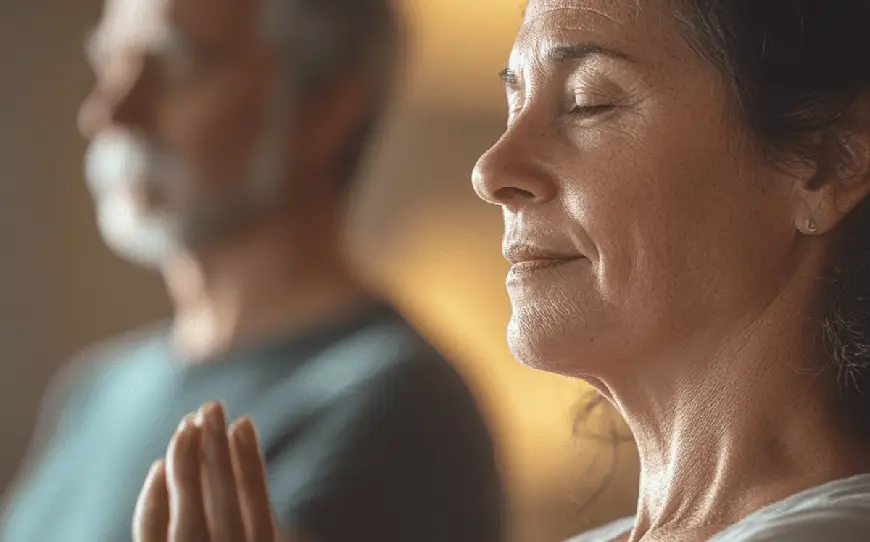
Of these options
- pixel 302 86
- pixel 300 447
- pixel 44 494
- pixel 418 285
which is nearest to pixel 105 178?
pixel 302 86

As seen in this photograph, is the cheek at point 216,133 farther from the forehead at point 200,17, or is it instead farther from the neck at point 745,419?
the neck at point 745,419

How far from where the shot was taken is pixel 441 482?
4.07ft

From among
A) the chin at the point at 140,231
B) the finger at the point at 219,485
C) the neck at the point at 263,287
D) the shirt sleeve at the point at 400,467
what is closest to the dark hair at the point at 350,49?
the neck at the point at 263,287

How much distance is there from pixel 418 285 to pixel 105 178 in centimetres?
73

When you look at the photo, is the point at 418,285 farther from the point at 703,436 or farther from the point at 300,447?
the point at 703,436

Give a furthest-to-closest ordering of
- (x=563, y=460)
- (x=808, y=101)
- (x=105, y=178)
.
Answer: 1. (x=563, y=460)
2. (x=105, y=178)
3. (x=808, y=101)

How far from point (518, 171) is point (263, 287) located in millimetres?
813

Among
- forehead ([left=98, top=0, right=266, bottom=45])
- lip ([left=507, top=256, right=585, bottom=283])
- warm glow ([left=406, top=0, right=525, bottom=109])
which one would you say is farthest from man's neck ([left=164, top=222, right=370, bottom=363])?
warm glow ([left=406, top=0, right=525, bottom=109])

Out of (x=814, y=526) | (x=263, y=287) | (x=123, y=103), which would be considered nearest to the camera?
(x=814, y=526)

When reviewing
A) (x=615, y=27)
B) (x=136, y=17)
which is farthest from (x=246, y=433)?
(x=136, y=17)

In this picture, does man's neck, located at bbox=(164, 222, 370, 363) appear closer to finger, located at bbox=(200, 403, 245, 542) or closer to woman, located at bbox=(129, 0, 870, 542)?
finger, located at bbox=(200, 403, 245, 542)

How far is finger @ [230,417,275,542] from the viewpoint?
2.58 feet

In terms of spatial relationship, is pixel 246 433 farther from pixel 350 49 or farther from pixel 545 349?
pixel 350 49

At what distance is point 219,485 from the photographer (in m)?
0.79
